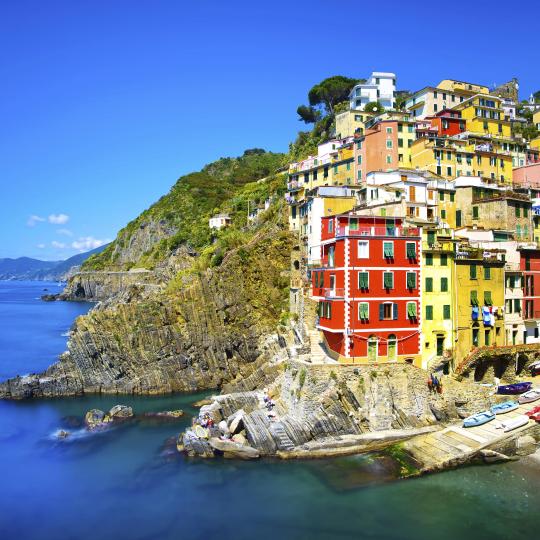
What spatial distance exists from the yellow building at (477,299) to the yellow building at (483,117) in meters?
35.4

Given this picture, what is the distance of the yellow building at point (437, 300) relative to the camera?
135 feet

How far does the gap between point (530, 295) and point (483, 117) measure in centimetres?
3787

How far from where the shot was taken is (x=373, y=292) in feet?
131

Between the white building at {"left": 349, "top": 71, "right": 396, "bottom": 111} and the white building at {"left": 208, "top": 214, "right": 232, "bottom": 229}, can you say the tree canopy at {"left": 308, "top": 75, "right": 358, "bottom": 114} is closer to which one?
the white building at {"left": 349, "top": 71, "right": 396, "bottom": 111}

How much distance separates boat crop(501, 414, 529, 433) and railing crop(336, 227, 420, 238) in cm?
1495

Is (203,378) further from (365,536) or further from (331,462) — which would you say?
(365,536)

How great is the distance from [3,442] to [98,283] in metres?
131

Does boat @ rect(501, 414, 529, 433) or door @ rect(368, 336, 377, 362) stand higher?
door @ rect(368, 336, 377, 362)

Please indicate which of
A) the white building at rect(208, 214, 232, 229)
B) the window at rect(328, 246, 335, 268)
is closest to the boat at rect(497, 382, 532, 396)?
the window at rect(328, 246, 335, 268)

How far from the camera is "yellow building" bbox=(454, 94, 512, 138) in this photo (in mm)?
73188

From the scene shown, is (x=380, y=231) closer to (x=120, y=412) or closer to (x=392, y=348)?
(x=392, y=348)

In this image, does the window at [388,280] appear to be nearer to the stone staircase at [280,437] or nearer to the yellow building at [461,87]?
the stone staircase at [280,437]

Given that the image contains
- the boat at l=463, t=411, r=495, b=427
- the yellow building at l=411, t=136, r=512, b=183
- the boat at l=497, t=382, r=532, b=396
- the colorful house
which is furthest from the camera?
the colorful house

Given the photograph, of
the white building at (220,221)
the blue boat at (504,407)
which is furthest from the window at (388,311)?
the white building at (220,221)
